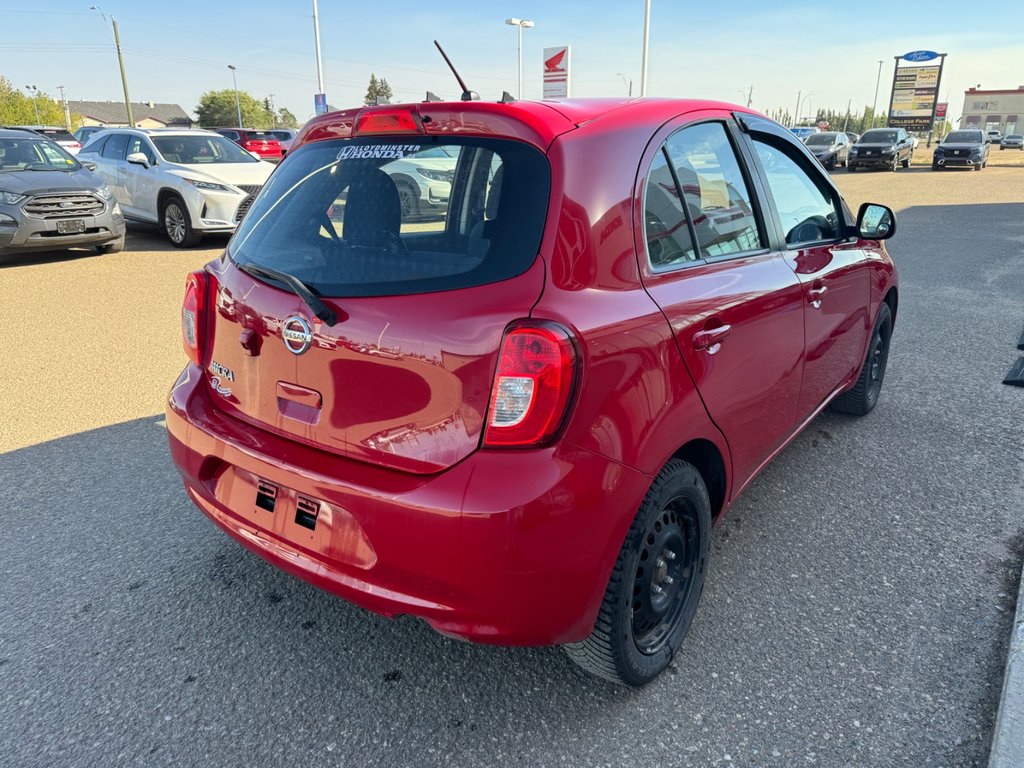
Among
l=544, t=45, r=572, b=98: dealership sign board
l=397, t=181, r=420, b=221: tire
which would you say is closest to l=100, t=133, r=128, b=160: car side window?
l=397, t=181, r=420, b=221: tire


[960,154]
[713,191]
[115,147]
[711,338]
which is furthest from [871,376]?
[960,154]

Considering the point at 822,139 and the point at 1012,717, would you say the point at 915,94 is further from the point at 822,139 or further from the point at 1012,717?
the point at 1012,717

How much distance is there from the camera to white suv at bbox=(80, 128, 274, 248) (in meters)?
10.6

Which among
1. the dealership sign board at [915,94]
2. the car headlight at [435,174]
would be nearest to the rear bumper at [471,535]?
the car headlight at [435,174]

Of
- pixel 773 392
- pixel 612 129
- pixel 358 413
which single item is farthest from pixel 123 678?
pixel 773 392

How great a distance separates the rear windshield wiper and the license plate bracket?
854cm

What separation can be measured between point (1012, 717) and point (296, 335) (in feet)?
7.48

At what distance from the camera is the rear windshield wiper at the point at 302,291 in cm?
204

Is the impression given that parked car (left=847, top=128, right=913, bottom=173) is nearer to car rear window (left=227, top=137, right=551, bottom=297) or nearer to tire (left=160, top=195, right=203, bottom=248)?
tire (left=160, top=195, right=203, bottom=248)

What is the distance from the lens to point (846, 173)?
31.3m

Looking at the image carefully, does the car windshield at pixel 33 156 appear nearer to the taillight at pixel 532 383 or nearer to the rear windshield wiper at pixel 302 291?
the rear windshield wiper at pixel 302 291

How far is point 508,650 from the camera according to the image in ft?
8.25

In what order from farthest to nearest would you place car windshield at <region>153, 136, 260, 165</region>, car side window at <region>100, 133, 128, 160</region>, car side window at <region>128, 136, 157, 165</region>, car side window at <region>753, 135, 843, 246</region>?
car side window at <region>100, 133, 128, 160</region> < car windshield at <region>153, 136, 260, 165</region> < car side window at <region>128, 136, 157, 165</region> < car side window at <region>753, 135, 843, 246</region>

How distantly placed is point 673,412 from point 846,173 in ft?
110
